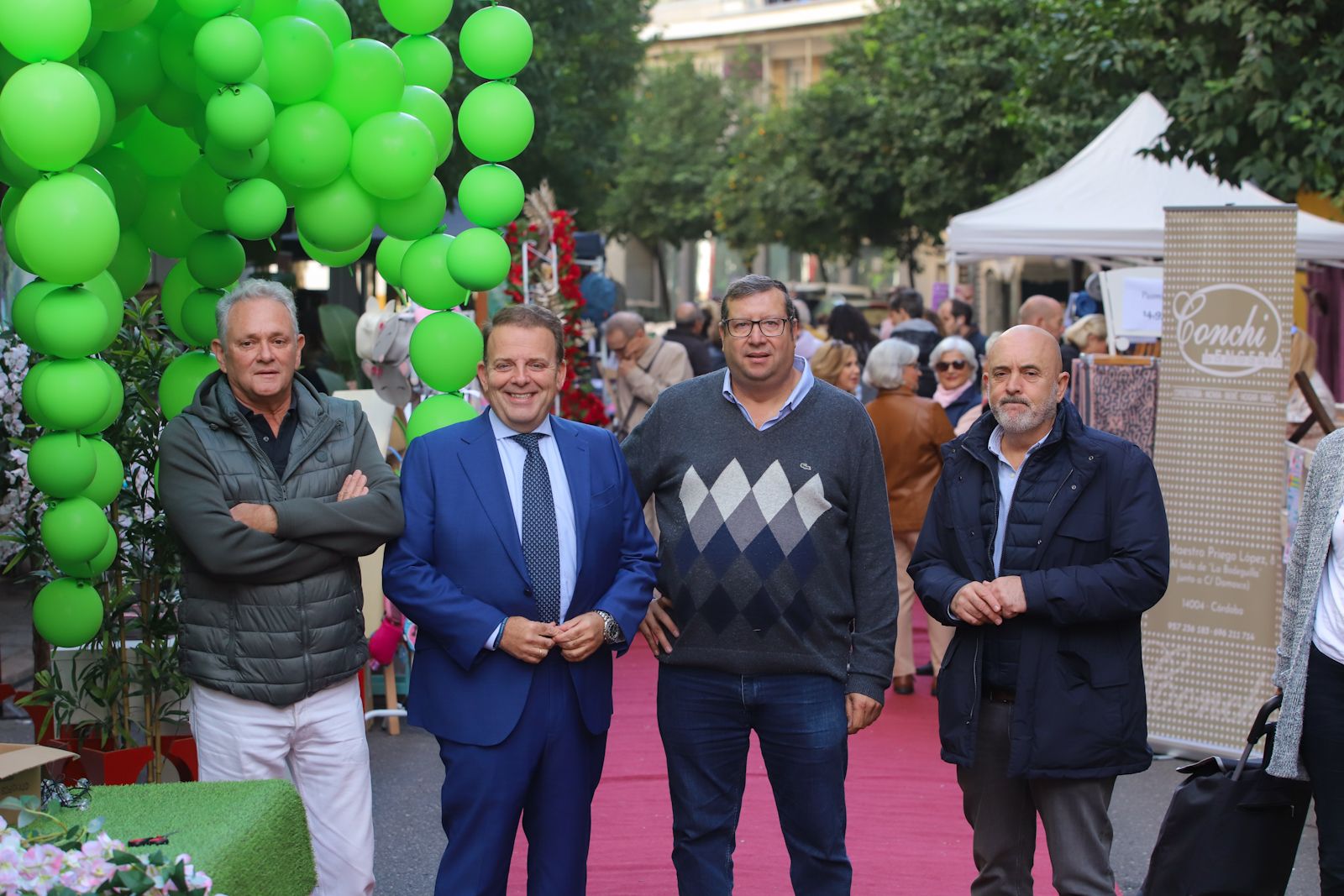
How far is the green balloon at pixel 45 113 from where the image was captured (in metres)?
3.50

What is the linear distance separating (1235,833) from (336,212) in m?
3.17

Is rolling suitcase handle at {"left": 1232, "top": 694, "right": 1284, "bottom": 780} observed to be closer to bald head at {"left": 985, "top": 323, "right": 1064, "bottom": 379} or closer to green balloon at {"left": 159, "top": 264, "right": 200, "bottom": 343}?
bald head at {"left": 985, "top": 323, "right": 1064, "bottom": 379}

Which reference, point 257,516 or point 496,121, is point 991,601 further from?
point 496,121

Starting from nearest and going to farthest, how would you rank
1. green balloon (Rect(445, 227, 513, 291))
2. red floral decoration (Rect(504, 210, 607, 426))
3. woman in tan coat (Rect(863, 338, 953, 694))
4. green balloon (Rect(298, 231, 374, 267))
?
green balloon (Rect(445, 227, 513, 291)), green balloon (Rect(298, 231, 374, 267)), woman in tan coat (Rect(863, 338, 953, 694)), red floral decoration (Rect(504, 210, 607, 426))

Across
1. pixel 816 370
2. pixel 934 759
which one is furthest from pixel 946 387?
pixel 934 759

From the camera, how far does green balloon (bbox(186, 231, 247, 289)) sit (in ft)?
15.4

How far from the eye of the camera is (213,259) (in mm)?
4703

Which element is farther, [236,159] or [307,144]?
[307,144]

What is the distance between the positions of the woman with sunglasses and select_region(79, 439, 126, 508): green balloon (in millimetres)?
5415

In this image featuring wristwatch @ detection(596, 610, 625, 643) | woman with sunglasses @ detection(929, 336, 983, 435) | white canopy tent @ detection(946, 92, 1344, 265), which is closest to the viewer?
wristwatch @ detection(596, 610, 625, 643)

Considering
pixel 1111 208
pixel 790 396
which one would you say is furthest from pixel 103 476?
pixel 1111 208

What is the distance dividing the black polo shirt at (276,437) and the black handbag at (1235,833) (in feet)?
8.73

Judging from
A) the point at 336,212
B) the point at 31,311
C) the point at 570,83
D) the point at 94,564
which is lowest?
the point at 94,564

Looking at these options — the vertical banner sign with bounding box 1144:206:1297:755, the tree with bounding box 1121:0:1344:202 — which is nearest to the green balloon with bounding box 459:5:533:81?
the vertical banner sign with bounding box 1144:206:1297:755
